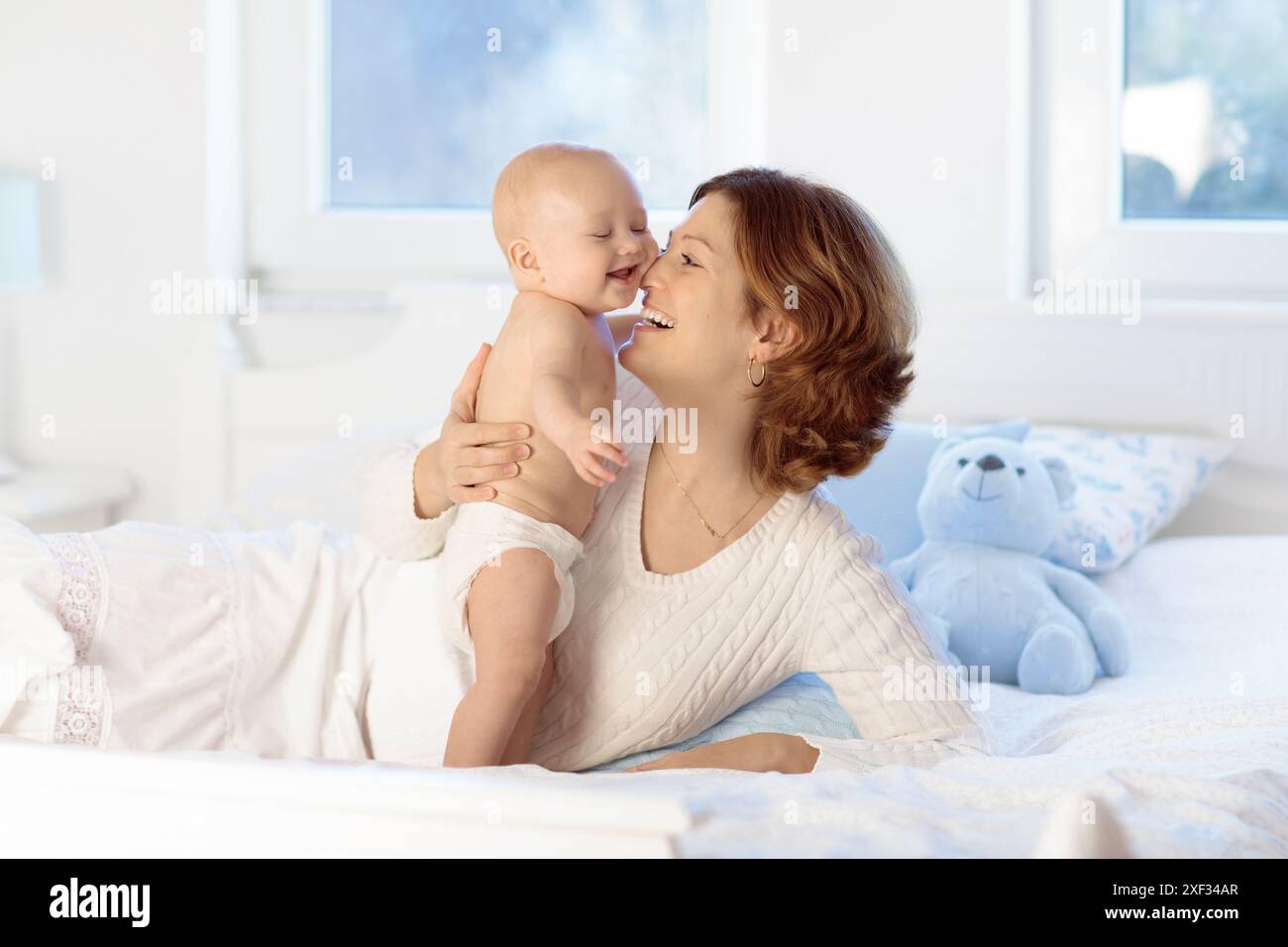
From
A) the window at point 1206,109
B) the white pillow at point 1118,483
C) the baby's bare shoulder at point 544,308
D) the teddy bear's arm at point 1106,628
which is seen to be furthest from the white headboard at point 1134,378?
the baby's bare shoulder at point 544,308

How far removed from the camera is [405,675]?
1.38 meters

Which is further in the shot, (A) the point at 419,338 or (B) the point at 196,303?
(B) the point at 196,303

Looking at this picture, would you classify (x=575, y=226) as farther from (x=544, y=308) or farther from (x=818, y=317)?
(x=818, y=317)

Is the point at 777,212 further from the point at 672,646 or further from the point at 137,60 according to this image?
the point at 137,60

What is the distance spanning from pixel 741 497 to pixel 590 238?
1.03ft

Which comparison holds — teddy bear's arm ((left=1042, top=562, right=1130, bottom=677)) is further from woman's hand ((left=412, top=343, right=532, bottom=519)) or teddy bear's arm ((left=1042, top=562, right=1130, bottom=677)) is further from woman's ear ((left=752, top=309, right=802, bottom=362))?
woman's hand ((left=412, top=343, right=532, bottom=519))

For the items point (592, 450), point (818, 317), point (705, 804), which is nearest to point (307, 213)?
point (818, 317)

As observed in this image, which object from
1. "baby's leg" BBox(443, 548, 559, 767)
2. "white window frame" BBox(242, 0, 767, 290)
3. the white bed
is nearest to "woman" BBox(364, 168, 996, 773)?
"baby's leg" BBox(443, 548, 559, 767)

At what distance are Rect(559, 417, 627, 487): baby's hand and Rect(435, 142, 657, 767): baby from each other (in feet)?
0.18

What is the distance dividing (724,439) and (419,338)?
52.3 inches

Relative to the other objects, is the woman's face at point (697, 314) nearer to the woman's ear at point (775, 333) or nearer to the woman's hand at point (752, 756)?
the woman's ear at point (775, 333)

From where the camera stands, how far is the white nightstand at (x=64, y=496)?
2.58 metres
